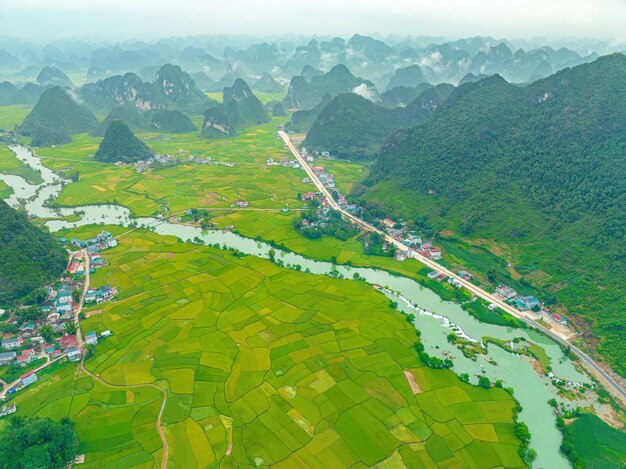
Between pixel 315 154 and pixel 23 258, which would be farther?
pixel 315 154

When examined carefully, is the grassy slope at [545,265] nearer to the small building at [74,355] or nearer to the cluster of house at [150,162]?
the small building at [74,355]

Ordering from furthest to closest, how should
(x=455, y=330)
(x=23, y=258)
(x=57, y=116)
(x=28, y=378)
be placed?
(x=57, y=116) < (x=23, y=258) < (x=455, y=330) < (x=28, y=378)

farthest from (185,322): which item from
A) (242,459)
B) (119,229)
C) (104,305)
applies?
(119,229)

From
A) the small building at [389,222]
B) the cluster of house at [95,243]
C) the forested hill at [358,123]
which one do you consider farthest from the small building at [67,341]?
the forested hill at [358,123]

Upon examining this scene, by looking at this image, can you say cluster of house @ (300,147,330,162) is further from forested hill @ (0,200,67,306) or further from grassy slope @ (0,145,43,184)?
forested hill @ (0,200,67,306)

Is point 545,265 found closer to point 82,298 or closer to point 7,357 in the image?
point 82,298

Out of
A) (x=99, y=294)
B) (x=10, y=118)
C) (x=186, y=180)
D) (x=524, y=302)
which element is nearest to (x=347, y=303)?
(x=524, y=302)
